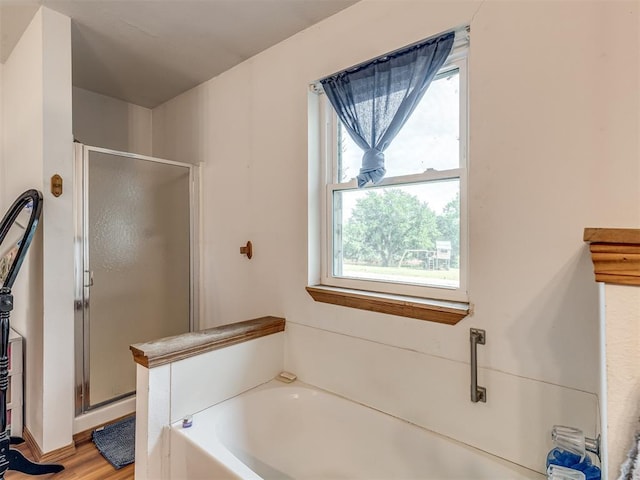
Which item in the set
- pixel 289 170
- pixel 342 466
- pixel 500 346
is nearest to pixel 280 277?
pixel 289 170

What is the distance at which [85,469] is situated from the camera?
1818 mm

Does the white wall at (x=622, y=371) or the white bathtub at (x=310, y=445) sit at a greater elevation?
the white wall at (x=622, y=371)

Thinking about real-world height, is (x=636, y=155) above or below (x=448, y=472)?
above

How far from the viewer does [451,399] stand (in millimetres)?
1440

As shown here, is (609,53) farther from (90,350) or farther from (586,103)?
(90,350)

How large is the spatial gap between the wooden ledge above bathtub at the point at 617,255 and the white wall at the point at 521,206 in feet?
1.70

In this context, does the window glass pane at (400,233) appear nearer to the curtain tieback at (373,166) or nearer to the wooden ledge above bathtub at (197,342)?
the curtain tieback at (373,166)

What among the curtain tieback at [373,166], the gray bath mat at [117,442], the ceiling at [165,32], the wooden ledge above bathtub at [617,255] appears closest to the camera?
the wooden ledge above bathtub at [617,255]

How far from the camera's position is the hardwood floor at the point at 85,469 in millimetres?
1752

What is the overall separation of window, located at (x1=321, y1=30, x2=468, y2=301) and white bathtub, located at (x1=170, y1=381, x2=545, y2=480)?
604mm

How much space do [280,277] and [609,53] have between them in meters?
1.74

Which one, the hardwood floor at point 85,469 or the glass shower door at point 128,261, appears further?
the glass shower door at point 128,261

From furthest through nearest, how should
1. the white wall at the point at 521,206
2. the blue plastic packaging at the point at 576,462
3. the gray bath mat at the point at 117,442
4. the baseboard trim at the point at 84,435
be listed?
1. the baseboard trim at the point at 84,435
2. the gray bath mat at the point at 117,442
3. the white wall at the point at 521,206
4. the blue plastic packaging at the point at 576,462

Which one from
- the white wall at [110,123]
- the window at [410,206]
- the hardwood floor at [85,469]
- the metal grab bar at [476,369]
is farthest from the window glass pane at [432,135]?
the white wall at [110,123]
